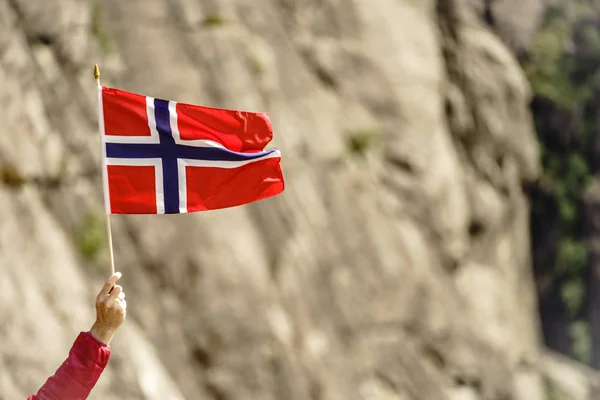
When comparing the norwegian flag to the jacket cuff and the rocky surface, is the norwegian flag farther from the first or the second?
the rocky surface

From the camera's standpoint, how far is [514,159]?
52.8 feet

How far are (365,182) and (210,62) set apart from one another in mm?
2928

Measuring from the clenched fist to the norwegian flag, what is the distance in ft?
3.77

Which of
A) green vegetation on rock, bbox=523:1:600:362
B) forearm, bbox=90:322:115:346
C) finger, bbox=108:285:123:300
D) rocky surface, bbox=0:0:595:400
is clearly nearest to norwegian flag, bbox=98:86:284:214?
finger, bbox=108:285:123:300

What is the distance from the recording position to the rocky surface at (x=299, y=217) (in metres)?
9.48

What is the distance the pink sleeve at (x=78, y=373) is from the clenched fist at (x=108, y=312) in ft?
0.20

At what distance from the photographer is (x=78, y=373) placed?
3.67 metres

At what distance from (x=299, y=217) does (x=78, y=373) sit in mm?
8192

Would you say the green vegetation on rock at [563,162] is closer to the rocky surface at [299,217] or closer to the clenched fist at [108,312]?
the rocky surface at [299,217]

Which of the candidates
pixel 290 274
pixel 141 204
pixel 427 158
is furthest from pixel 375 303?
pixel 141 204

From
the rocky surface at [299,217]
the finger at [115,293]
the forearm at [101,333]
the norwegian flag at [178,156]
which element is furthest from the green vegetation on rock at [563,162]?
the forearm at [101,333]

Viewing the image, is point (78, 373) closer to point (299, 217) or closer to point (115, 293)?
point (115, 293)

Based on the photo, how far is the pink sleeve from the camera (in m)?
3.64

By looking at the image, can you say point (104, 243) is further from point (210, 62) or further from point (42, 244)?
point (210, 62)
